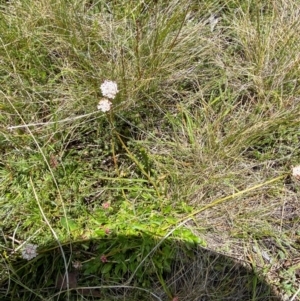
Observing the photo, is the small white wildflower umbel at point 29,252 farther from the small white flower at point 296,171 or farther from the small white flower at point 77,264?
the small white flower at point 296,171

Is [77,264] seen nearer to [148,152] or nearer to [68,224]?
[68,224]

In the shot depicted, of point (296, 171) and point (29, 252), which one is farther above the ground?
point (296, 171)

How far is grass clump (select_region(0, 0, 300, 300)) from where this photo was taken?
4.98ft

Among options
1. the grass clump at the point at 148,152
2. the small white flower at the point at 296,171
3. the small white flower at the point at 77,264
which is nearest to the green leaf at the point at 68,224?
the grass clump at the point at 148,152

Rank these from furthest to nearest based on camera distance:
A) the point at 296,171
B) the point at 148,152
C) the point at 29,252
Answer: the point at 148,152 < the point at 296,171 < the point at 29,252

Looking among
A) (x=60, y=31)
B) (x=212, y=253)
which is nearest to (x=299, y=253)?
(x=212, y=253)

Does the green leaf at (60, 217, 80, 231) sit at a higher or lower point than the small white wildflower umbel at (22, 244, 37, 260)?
higher

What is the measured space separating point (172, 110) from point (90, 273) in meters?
0.75

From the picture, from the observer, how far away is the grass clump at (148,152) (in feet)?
4.98

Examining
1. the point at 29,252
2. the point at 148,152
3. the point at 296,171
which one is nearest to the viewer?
the point at 29,252

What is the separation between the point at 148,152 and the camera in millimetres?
1690

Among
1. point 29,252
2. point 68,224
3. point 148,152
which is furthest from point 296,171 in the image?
point 29,252

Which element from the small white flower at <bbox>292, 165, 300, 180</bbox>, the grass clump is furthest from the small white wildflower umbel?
the small white flower at <bbox>292, 165, 300, 180</bbox>

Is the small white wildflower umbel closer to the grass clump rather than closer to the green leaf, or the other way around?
the grass clump
